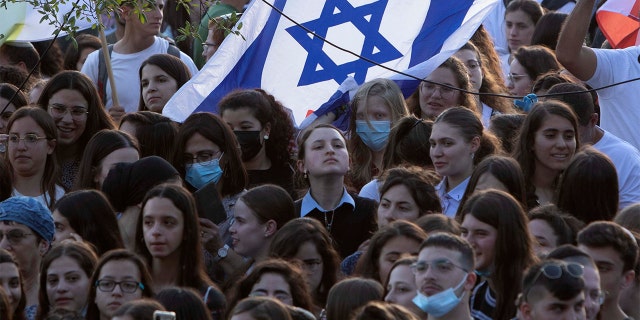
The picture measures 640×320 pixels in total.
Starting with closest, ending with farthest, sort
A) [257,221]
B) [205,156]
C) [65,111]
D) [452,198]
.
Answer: [257,221] → [452,198] → [205,156] → [65,111]

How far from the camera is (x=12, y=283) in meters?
8.00

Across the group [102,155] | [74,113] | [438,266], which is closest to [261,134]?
[102,155]

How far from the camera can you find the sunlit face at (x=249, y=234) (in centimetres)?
903

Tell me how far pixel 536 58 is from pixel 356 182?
64.3 inches

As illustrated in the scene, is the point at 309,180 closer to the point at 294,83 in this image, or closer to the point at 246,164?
the point at 246,164

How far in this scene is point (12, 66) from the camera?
39.9 ft

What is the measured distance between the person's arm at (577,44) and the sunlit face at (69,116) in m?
2.99

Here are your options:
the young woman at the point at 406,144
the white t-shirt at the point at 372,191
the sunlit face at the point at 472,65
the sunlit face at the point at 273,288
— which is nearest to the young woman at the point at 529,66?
the sunlit face at the point at 472,65

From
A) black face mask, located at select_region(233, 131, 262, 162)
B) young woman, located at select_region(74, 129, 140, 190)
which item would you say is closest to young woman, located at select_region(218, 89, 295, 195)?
black face mask, located at select_region(233, 131, 262, 162)

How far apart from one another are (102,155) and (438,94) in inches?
90.8

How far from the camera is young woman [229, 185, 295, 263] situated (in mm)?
9047

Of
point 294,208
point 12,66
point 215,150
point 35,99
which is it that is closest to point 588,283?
point 294,208

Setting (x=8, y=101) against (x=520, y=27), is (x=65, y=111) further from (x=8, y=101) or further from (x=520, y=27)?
(x=520, y=27)

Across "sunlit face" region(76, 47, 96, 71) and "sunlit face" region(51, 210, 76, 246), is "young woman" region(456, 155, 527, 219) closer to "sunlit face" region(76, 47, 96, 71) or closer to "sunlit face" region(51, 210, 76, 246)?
"sunlit face" region(51, 210, 76, 246)
